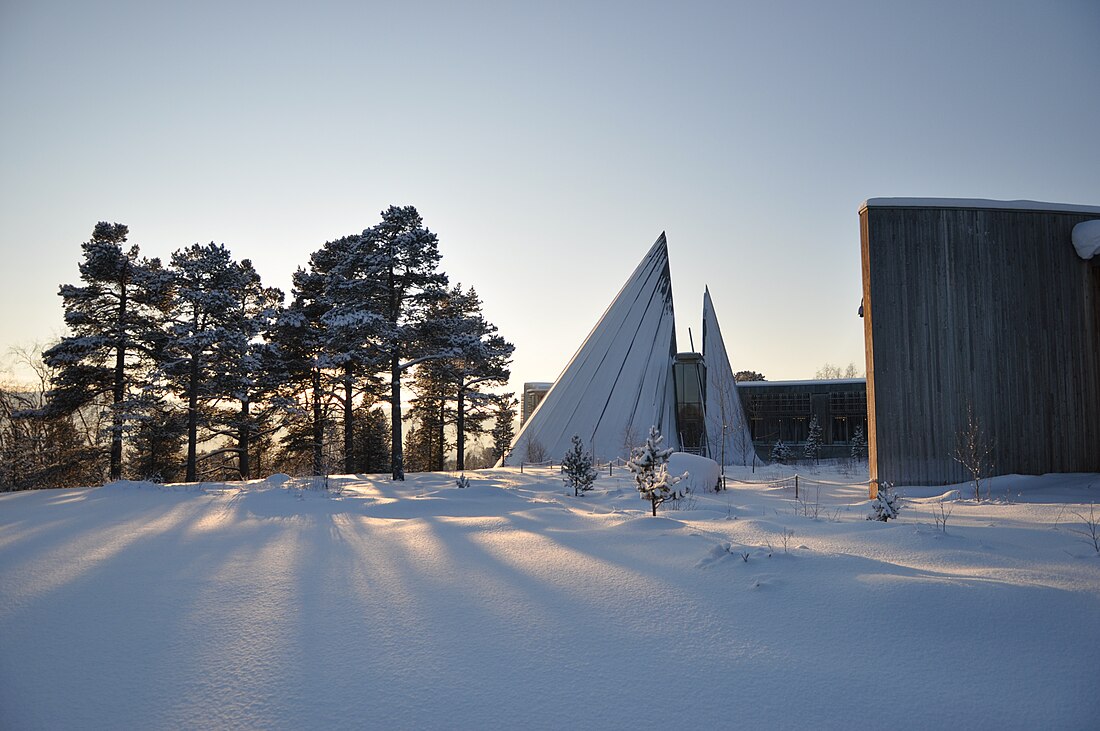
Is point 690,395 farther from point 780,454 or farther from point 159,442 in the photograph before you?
point 159,442

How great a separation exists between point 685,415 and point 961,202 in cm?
1700

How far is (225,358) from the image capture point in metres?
18.9

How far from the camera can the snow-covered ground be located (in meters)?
2.64

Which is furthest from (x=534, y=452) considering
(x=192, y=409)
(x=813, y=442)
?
(x=813, y=442)

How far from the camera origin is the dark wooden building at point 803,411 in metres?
31.8

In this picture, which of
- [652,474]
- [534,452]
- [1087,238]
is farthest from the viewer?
[534,452]

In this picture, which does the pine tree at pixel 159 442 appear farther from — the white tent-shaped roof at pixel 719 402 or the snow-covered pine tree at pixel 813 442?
the snow-covered pine tree at pixel 813 442

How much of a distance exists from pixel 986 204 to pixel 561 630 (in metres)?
13.2

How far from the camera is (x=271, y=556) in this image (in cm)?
541

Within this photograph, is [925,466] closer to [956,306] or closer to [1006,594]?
[956,306]

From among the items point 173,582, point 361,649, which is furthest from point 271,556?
point 361,649

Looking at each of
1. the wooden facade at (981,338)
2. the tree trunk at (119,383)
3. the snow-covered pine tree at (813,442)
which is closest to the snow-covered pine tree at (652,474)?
the wooden facade at (981,338)

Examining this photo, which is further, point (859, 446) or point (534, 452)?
point (859, 446)

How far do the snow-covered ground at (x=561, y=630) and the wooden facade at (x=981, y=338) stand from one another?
18.6 feet
